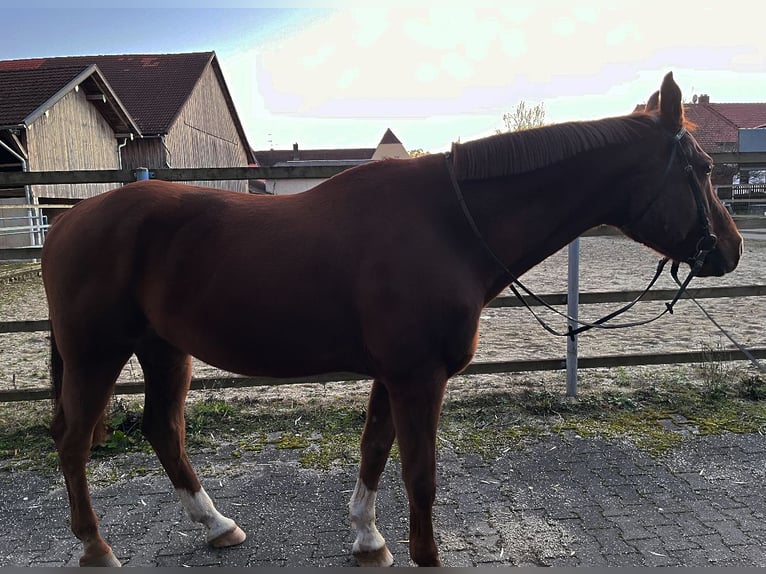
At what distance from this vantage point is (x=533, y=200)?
7.32 ft

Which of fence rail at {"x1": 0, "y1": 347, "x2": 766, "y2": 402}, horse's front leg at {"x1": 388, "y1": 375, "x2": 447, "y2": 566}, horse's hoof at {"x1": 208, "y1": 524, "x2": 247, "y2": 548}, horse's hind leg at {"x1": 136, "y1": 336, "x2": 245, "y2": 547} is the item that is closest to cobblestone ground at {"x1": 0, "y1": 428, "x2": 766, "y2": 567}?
horse's hoof at {"x1": 208, "y1": 524, "x2": 247, "y2": 548}

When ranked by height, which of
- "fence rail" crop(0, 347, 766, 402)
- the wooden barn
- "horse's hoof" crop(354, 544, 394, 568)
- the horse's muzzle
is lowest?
"horse's hoof" crop(354, 544, 394, 568)

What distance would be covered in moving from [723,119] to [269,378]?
135ft

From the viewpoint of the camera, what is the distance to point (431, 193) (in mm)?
2203

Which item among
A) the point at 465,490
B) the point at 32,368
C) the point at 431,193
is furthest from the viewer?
the point at 32,368

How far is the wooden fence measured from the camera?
3.83 meters

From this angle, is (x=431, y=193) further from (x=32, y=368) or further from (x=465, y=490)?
(x=32, y=368)

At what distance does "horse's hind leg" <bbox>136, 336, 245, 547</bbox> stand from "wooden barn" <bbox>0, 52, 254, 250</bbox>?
10.0 metres

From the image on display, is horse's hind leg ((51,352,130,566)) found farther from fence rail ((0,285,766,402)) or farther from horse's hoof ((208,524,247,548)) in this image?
fence rail ((0,285,766,402))

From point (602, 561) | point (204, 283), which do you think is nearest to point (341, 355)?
point (204, 283)

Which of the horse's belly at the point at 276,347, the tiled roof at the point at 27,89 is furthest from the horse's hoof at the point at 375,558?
the tiled roof at the point at 27,89

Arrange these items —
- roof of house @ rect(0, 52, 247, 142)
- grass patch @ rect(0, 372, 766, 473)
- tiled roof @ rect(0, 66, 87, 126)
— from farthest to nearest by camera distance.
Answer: roof of house @ rect(0, 52, 247, 142)
tiled roof @ rect(0, 66, 87, 126)
grass patch @ rect(0, 372, 766, 473)

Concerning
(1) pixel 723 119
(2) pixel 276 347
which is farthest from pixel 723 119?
(2) pixel 276 347

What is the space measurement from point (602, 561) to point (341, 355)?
4.89 ft
